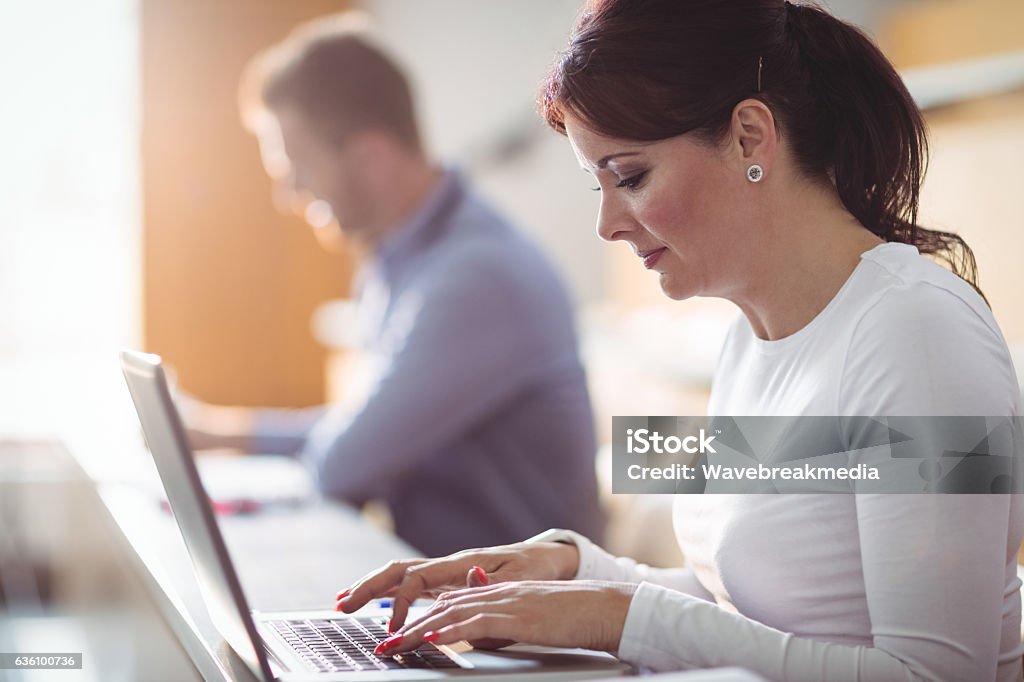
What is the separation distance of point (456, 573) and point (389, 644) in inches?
5.3

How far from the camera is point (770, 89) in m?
0.93

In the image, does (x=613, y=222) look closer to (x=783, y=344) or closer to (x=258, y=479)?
(x=783, y=344)

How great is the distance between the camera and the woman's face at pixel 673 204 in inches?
36.7

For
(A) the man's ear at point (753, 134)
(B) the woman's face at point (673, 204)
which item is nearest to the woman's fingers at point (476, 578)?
(B) the woman's face at point (673, 204)

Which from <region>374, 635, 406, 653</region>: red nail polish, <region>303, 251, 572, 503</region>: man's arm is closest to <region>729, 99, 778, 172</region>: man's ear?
<region>374, 635, 406, 653</region>: red nail polish

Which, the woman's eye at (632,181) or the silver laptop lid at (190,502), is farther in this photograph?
the woman's eye at (632,181)

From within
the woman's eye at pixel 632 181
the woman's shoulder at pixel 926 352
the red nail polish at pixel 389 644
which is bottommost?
the red nail polish at pixel 389 644

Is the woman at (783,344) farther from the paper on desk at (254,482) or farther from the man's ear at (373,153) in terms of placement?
the man's ear at (373,153)

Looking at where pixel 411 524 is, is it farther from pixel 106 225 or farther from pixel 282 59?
pixel 106 225

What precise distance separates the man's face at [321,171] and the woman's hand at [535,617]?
136 cm

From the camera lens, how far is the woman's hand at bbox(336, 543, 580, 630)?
95 cm

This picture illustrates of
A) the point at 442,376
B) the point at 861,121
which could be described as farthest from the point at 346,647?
the point at 442,376

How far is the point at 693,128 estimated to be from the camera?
36.1 inches

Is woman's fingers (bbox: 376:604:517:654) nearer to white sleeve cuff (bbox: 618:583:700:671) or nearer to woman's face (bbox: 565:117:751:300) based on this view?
white sleeve cuff (bbox: 618:583:700:671)
